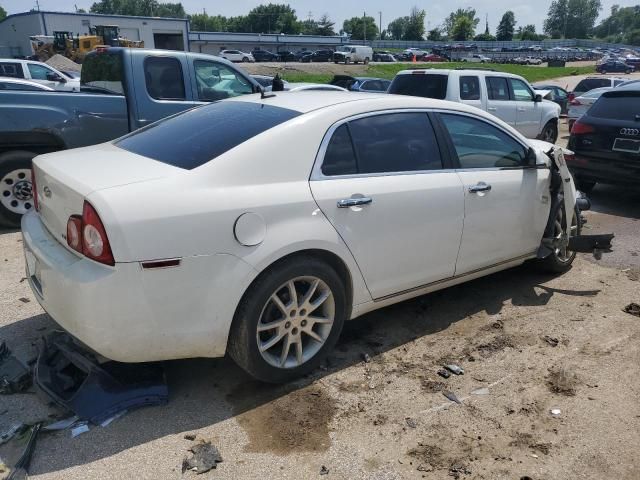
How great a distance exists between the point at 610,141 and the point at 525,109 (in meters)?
5.08

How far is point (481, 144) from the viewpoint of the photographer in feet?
14.2

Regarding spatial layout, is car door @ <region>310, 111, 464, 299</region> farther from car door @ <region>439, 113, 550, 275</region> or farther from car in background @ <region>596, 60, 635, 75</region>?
car in background @ <region>596, 60, 635, 75</region>

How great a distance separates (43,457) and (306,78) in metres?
40.9

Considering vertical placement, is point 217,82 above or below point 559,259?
above

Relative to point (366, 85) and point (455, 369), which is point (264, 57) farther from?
point (455, 369)

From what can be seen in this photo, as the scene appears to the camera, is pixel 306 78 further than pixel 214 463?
Yes

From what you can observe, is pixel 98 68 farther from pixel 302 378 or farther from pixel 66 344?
pixel 302 378

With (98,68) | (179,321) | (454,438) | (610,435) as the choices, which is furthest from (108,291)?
(98,68)

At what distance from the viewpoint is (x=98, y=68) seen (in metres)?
7.47

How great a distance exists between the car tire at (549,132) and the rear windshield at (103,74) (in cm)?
965

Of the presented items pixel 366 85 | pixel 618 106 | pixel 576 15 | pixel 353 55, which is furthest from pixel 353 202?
pixel 576 15

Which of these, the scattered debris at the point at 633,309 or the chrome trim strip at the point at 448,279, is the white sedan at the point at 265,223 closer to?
the chrome trim strip at the point at 448,279

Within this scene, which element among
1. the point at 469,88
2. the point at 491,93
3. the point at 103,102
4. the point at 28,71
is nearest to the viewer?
the point at 103,102

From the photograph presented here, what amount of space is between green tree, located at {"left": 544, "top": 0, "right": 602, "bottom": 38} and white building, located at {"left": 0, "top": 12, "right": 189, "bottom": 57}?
139 m
